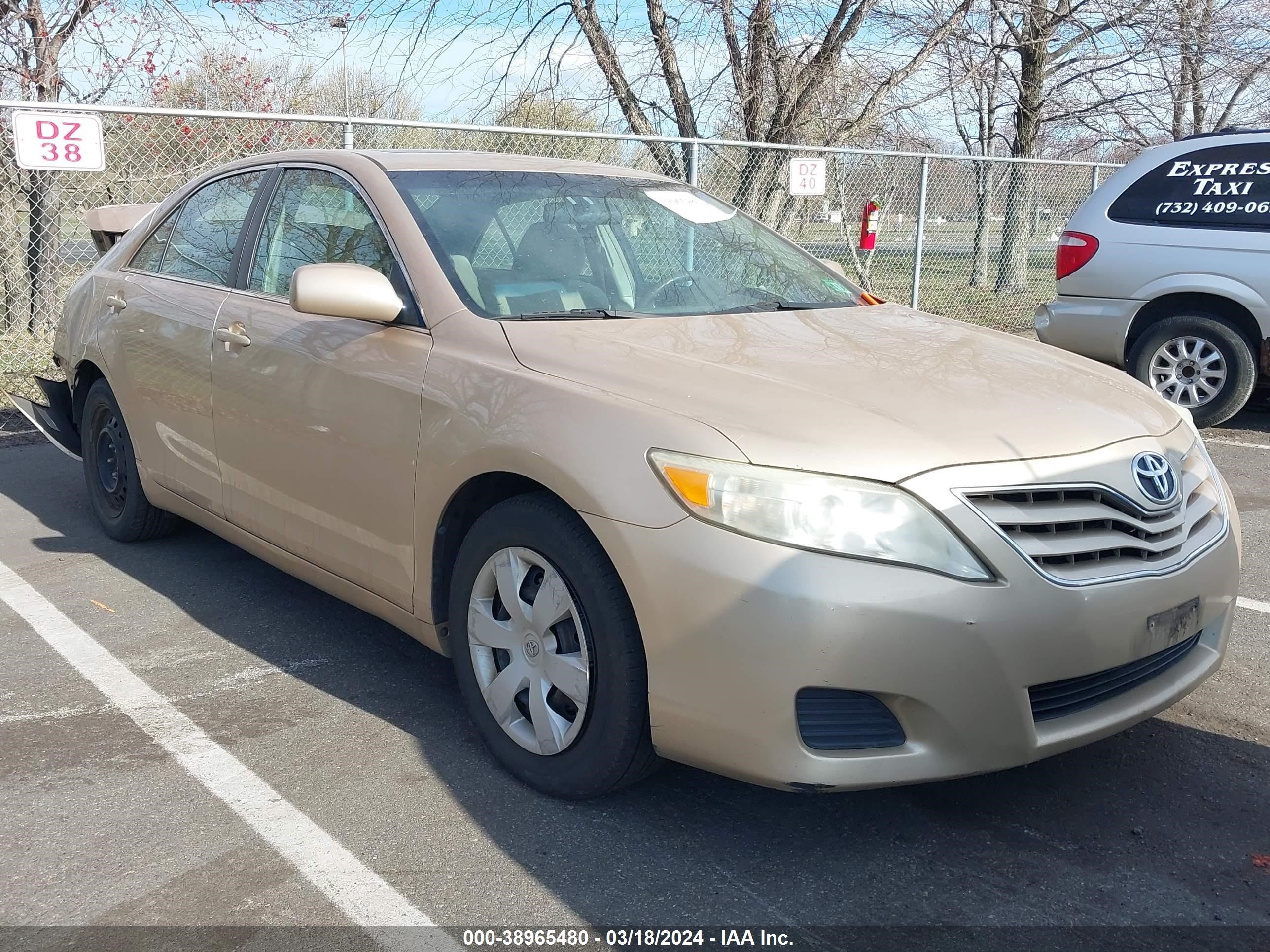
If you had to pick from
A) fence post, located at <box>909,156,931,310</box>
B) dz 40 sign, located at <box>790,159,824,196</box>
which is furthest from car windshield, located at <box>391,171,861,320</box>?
fence post, located at <box>909,156,931,310</box>

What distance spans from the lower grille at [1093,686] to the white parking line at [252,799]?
1.41 m

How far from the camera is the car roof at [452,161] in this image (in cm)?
391

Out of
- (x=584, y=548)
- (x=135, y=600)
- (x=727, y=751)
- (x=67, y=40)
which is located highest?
(x=67, y=40)

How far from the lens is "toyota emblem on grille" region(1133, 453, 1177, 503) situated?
2836 mm

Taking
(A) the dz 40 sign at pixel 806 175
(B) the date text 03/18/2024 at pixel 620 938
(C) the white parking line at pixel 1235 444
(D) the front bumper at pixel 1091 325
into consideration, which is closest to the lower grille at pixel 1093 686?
(B) the date text 03/18/2024 at pixel 620 938

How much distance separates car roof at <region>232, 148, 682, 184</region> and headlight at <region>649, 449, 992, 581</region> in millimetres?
1891

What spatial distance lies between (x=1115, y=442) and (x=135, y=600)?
11.8 feet

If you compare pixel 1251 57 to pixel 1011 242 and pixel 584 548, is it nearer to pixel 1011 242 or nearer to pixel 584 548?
pixel 1011 242

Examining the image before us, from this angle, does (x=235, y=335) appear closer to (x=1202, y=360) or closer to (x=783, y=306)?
(x=783, y=306)

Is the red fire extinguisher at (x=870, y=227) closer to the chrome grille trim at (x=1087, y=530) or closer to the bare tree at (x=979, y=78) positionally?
the bare tree at (x=979, y=78)

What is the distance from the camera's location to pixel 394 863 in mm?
2766

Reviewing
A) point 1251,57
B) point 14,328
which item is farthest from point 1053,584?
point 1251,57

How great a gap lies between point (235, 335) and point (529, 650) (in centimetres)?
179

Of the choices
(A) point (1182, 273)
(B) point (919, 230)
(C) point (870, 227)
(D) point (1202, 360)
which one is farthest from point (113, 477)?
(B) point (919, 230)
